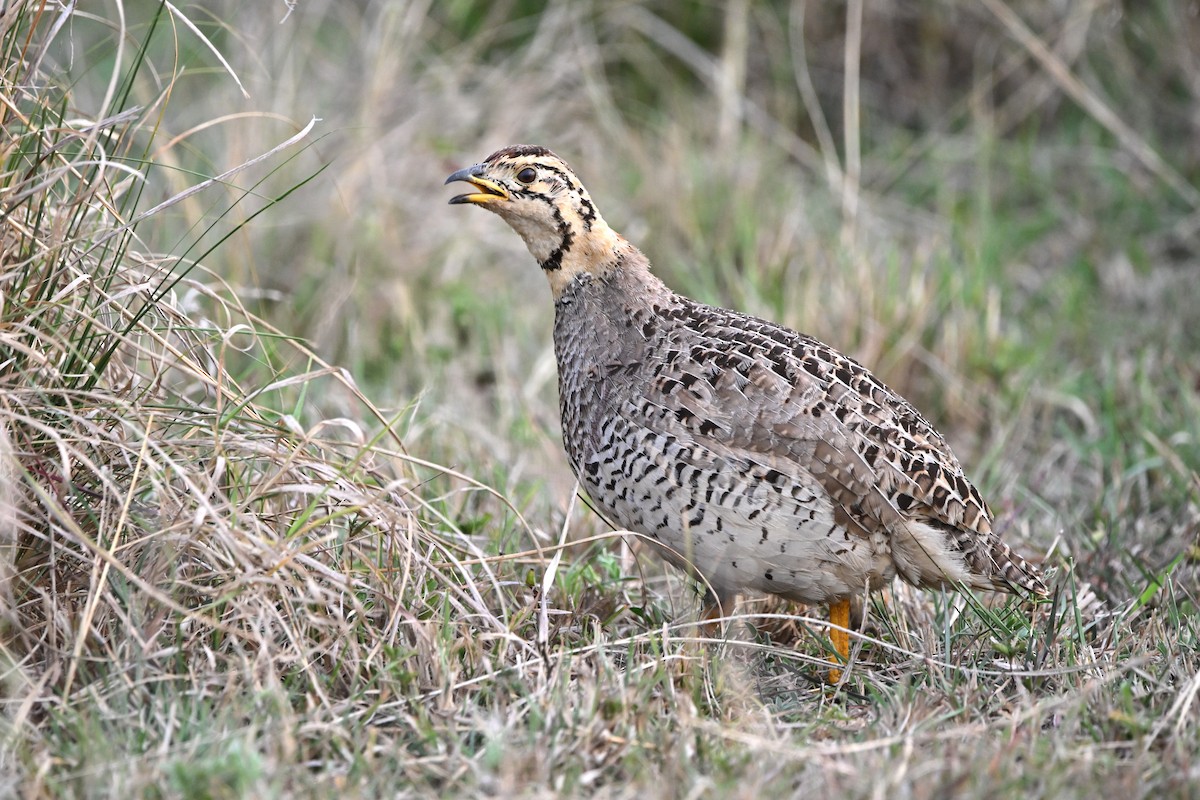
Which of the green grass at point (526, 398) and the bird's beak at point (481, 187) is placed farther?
the bird's beak at point (481, 187)

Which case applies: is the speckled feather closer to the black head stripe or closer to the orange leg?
the black head stripe

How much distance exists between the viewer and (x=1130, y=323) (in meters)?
6.57

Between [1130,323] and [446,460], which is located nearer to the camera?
[446,460]

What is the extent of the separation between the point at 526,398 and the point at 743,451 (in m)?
2.17

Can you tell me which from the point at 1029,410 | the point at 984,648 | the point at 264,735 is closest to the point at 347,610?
the point at 264,735

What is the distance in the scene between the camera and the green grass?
3232 mm

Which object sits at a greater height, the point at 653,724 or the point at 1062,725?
the point at 1062,725

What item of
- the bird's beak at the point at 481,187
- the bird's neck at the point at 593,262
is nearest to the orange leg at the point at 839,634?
the bird's neck at the point at 593,262

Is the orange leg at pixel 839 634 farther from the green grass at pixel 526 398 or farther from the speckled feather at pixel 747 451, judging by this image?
the speckled feather at pixel 747 451

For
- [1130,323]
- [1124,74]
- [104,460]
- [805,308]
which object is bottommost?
[104,460]

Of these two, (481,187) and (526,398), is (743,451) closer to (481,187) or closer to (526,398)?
(481,187)

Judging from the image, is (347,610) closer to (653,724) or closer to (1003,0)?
(653,724)

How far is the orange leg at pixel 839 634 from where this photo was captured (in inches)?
153

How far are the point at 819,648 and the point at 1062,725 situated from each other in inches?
34.0
